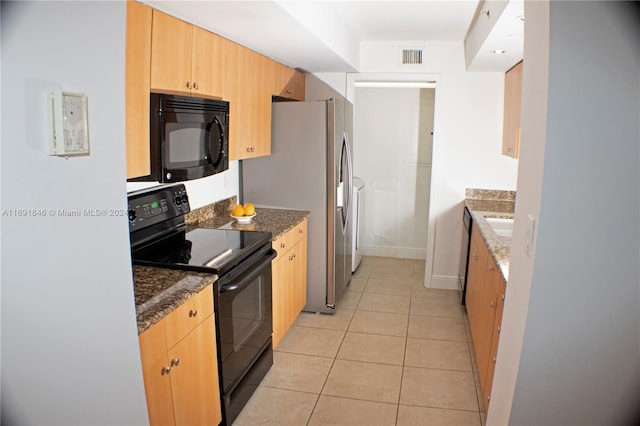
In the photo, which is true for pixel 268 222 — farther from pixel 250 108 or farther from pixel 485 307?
pixel 485 307

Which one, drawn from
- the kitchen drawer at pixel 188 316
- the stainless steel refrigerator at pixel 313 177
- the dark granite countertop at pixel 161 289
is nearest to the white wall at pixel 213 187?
the stainless steel refrigerator at pixel 313 177

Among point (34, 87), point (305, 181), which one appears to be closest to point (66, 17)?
point (34, 87)

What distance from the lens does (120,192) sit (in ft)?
3.68

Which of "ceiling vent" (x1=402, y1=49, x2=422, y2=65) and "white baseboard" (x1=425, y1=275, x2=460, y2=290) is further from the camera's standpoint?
"white baseboard" (x1=425, y1=275, x2=460, y2=290)

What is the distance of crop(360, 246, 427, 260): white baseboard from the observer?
18.5 ft

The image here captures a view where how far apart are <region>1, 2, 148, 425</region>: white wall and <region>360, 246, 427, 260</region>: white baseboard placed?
184 inches

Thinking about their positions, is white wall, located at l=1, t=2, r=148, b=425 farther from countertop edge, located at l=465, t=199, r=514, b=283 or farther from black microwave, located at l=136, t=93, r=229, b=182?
countertop edge, located at l=465, t=199, r=514, b=283

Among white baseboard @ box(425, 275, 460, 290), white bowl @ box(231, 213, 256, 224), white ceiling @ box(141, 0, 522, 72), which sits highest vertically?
white ceiling @ box(141, 0, 522, 72)

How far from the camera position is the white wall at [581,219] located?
3.66 ft

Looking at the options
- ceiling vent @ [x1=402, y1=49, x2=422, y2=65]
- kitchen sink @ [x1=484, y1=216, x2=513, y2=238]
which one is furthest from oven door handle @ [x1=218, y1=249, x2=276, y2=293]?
ceiling vent @ [x1=402, y1=49, x2=422, y2=65]

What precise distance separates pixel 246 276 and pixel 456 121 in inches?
110

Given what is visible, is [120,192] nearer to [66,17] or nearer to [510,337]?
[66,17]

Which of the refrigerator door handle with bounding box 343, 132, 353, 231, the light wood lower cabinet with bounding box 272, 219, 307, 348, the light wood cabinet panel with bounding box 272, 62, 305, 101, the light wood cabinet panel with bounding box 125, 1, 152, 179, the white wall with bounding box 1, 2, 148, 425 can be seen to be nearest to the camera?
the white wall with bounding box 1, 2, 148, 425

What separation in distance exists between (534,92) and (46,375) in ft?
4.44
